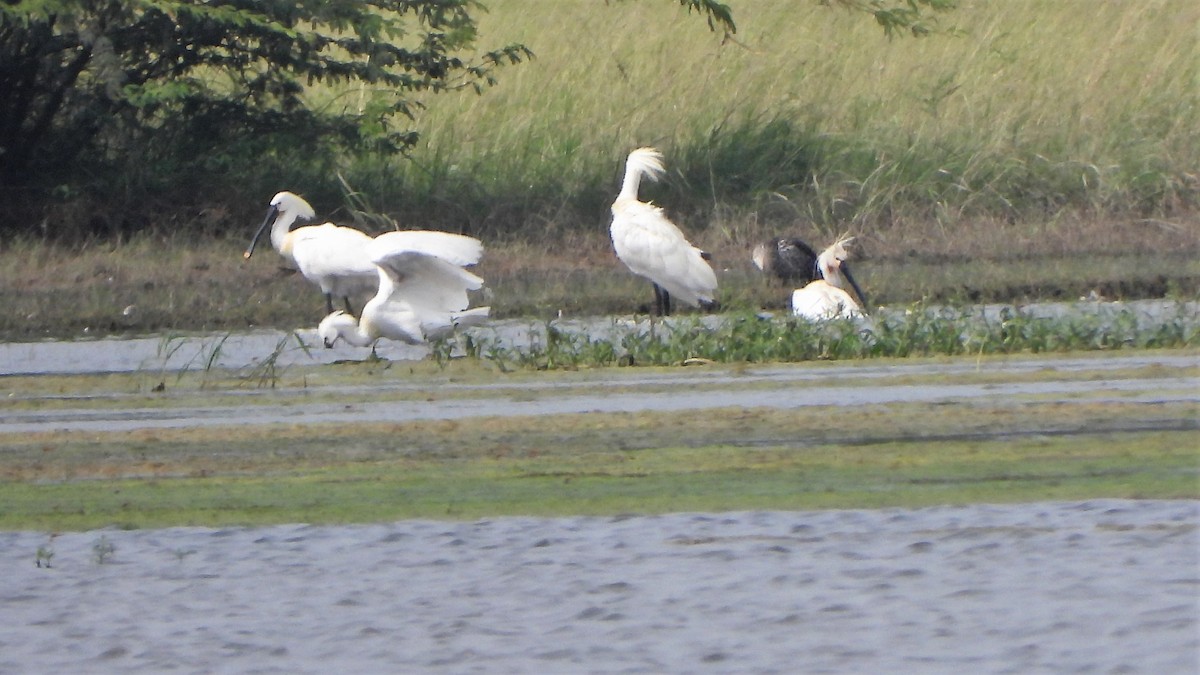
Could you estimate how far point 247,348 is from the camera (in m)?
10.9

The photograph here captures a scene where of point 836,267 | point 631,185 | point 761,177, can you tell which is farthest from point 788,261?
point 761,177

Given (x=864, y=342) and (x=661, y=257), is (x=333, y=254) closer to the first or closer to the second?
(x=661, y=257)

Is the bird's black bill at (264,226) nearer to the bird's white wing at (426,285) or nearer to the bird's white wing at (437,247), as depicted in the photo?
the bird's white wing at (426,285)

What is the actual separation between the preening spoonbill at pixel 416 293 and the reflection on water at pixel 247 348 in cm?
22

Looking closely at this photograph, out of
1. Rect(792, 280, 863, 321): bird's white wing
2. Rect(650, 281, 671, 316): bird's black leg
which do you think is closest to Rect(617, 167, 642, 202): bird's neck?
Rect(650, 281, 671, 316): bird's black leg

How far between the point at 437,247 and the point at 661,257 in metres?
2.17

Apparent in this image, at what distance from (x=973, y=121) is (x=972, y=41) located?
8.88ft

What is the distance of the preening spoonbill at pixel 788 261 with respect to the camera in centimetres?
1309

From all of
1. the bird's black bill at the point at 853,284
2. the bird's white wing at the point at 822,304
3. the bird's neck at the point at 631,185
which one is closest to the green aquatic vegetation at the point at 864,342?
the bird's white wing at the point at 822,304

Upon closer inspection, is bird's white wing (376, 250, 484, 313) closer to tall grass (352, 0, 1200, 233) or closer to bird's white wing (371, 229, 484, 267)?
bird's white wing (371, 229, 484, 267)

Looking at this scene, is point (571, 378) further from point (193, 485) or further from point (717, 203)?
point (717, 203)

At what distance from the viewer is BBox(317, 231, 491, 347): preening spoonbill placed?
10.1m

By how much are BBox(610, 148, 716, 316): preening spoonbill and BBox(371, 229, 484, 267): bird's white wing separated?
194cm

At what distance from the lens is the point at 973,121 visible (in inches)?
698
